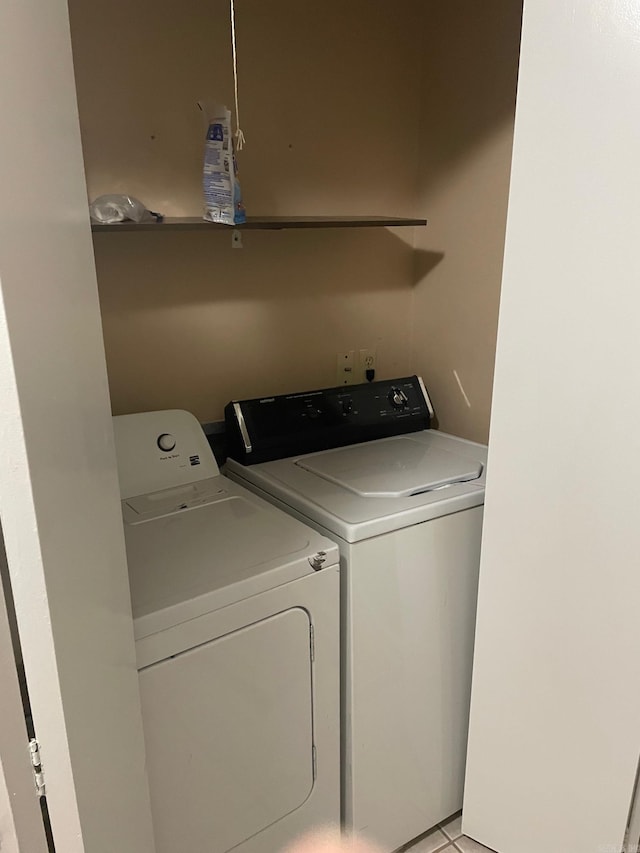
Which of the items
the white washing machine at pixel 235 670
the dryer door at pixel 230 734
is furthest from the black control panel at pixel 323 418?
the dryer door at pixel 230 734

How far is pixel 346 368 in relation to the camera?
2215 mm

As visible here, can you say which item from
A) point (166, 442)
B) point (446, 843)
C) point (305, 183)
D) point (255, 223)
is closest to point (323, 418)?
point (166, 442)

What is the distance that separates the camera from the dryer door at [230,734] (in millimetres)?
1245

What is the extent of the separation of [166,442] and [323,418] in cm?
48

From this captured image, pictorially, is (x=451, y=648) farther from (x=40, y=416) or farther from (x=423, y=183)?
(x=423, y=183)

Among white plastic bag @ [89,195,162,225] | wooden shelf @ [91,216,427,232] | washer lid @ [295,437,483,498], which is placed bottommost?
washer lid @ [295,437,483,498]

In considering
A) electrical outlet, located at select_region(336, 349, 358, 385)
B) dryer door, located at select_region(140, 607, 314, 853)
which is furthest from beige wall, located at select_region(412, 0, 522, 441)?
dryer door, located at select_region(140, 607, 314, 853)

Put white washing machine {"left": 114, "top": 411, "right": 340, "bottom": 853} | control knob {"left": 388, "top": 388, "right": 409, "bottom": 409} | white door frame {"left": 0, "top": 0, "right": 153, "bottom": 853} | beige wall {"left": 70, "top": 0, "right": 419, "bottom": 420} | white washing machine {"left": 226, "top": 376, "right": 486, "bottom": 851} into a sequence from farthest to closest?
control knob {"left": 388, "top": 388, "right": 409, "bottom": 409} < beige wall {"left": 70, "top": 0, "right": 419, "bottom": 420} < white washing machine {"left": 226, "top": 376, "right": 486, "bottom": 851} < white washing machine {"left": 114, "top": 411, "right": 340, "bottom": 853} < white door frame {"left": 0, "top": 0, "right": 153, "bottom": 853}

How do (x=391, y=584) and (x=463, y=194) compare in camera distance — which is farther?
(x=463, y=194)

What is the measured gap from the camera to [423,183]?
2.20m

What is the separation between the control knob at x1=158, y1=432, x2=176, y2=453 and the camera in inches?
69.5

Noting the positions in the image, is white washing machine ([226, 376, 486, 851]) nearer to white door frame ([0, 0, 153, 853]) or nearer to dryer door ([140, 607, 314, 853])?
dryer door ([140, 607, 314, 853])

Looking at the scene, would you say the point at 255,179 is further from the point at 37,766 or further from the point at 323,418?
the point at 37,766

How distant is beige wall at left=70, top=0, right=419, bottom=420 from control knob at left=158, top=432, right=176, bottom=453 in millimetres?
135
